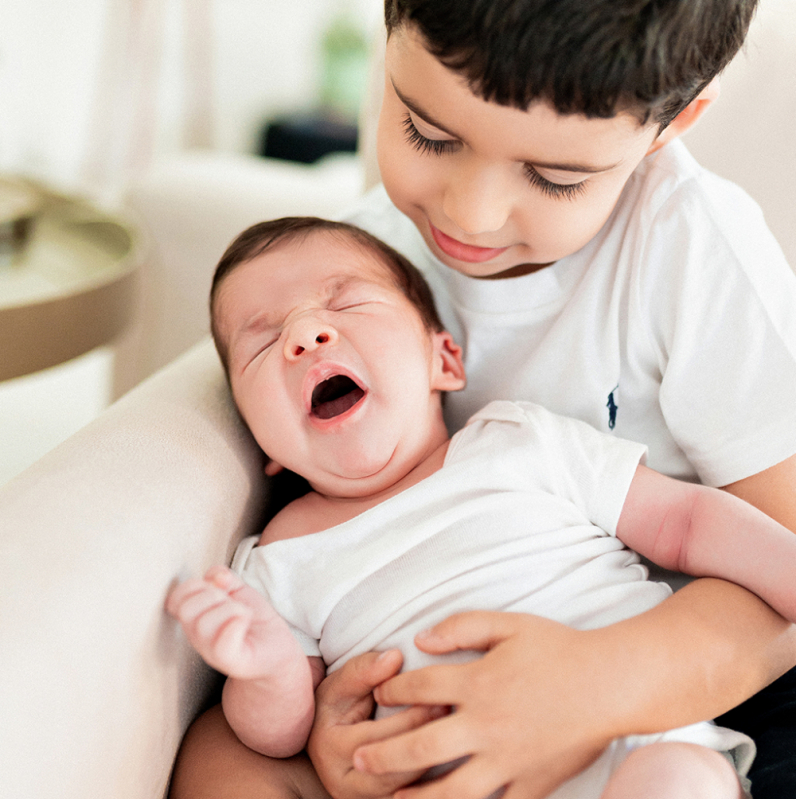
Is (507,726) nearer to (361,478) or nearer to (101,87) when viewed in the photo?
(361,478)

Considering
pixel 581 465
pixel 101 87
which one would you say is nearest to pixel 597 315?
pixel 581 465

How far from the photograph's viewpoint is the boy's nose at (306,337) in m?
0.77

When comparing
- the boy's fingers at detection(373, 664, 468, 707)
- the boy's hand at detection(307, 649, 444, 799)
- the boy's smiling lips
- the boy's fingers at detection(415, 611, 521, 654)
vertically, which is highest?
the boy's smiling lips

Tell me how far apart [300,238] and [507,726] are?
0.53 m

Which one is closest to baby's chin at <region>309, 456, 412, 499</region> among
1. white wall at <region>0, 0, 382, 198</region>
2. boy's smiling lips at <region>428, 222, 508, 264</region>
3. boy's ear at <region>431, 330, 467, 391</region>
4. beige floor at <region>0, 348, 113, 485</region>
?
boy's ear at <region>431, 330, 467, 391</region>

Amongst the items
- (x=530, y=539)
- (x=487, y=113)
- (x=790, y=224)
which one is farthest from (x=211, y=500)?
(x=790, y=224)

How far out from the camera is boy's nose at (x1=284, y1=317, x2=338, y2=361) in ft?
2.52

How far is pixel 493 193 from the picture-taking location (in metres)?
0.70

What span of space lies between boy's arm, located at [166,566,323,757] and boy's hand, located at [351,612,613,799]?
0.25 ft

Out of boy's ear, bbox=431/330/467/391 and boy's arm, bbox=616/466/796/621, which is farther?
boy's ear, bbox=431/330/467/391

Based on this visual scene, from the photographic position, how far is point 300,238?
89cm

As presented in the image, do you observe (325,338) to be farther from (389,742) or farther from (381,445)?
(389,742)

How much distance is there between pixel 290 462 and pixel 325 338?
0.13m

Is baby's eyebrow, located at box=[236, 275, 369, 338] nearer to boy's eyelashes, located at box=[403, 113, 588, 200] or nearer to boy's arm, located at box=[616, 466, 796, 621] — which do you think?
boy's eyelashes, located at box=[403, 113, 588, 200]
